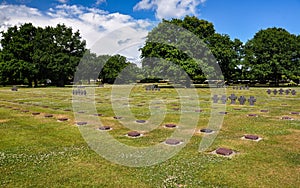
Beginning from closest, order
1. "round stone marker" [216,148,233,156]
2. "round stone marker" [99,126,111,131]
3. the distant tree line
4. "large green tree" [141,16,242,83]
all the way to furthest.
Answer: "round stone marker" [216,148,233,156]
"round stone marker" [99,126,111,131]
"large green tree" [141,16,242,83]
the distant tree line

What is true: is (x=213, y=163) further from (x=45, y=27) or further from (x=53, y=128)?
(x=45, y=27)

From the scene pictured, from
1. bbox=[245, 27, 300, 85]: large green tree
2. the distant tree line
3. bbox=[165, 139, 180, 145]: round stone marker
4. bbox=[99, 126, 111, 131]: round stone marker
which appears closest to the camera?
bbox=[165, 139, 180, 145]: round stone marker

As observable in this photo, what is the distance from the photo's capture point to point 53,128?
25.9ft

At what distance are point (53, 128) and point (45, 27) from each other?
159 ft

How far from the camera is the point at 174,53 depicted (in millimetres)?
35312

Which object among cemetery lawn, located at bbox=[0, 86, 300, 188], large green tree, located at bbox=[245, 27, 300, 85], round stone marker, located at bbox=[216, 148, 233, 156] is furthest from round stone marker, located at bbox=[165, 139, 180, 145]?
large green tree, located at bbox=[245, 27, 300, 85]

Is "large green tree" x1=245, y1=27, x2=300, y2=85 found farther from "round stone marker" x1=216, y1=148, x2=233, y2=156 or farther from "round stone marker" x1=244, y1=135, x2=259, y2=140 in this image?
"round stone marker" x1=216, y1=148, x2=233, y2=156

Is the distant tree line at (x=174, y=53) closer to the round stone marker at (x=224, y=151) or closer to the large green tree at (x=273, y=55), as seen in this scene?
the large green tree at (x=273, y=55)

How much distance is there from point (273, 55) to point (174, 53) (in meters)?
18.4

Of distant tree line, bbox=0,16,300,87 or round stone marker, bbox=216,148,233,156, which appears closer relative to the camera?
round stone marker, bbox=216,148,233,156

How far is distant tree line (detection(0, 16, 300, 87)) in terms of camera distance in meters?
36.2

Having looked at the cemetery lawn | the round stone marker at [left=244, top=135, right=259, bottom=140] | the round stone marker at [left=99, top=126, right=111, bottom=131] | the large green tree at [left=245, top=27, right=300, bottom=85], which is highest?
the large green tree at [left=245, top=27, right=300, bottom=85]

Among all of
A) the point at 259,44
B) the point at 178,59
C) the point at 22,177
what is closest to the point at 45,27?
the point at 178,59

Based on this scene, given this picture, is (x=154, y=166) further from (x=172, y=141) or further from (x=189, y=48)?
(x=189, y=48)
